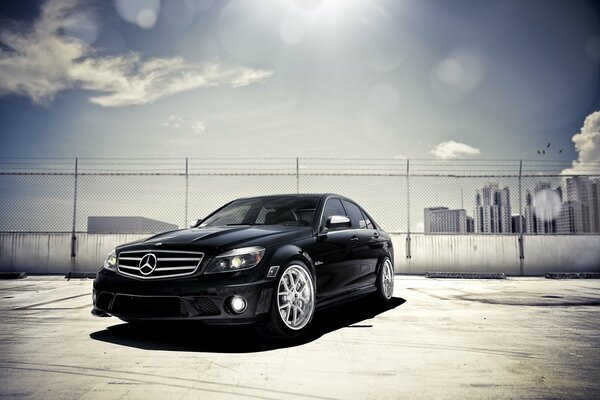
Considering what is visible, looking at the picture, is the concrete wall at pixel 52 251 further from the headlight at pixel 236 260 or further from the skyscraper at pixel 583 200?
the skyscraper at pixel 583 200

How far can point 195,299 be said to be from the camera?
409cm

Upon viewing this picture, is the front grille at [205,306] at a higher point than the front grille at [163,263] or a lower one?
lower

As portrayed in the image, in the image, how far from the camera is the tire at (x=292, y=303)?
→ 168 inches

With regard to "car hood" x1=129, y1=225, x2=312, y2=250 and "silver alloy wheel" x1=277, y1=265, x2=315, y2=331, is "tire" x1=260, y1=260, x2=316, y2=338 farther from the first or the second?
"car hood" x1=129, y1=225, x2=312, y2=250

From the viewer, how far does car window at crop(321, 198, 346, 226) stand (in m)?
5.69

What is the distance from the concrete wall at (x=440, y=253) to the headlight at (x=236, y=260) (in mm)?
9668

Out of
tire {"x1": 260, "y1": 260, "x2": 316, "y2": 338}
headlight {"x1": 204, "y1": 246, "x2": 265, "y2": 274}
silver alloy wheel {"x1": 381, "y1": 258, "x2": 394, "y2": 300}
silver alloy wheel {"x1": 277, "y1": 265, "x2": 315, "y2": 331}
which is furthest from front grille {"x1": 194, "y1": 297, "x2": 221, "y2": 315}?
silver alloy wheel {"x1": 381, "y1": 258, "x2": 394, "y2": 300}

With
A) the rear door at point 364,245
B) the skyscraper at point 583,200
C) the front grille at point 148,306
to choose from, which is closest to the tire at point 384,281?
the rear door at point 364,245

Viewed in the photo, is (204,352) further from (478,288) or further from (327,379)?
(478,288)

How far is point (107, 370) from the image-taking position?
342 cm

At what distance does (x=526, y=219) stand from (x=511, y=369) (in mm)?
11235

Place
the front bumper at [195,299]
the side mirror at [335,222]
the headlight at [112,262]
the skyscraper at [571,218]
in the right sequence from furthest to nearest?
the skyscraper at [571,218] → the side mirror at [335,222] → the headlight at [112,262] → the front bumper at [195,299]

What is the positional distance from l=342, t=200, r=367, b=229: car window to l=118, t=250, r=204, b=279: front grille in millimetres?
2670

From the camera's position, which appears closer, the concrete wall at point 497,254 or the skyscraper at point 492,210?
the skyscraper at point 492,210
